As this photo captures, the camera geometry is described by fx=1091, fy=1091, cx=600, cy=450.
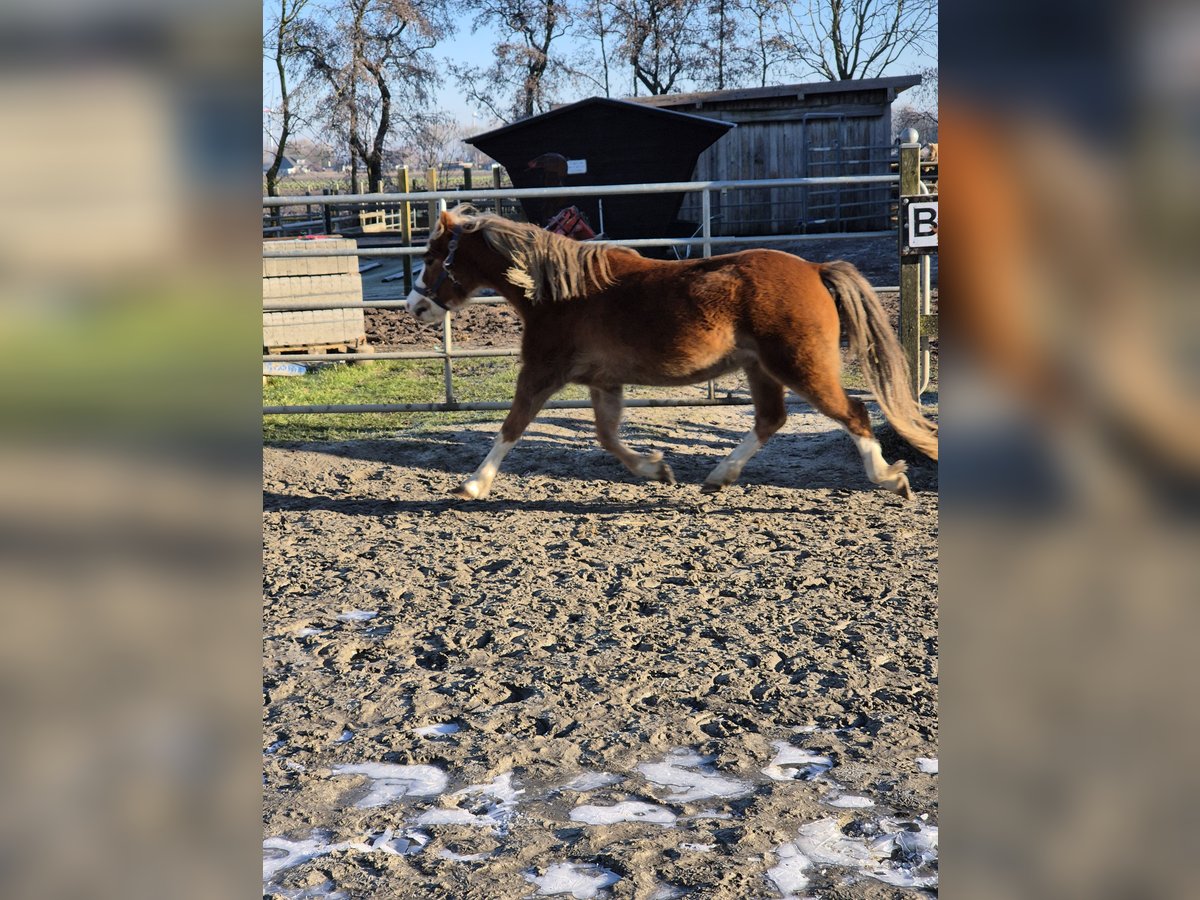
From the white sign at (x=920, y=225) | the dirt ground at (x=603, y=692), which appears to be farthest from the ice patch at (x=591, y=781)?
the white sign at (x=920, y=225)

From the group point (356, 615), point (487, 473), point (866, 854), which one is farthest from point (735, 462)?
point (866, 854)

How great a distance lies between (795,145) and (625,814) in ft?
64.3

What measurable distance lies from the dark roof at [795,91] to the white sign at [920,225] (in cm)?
1477

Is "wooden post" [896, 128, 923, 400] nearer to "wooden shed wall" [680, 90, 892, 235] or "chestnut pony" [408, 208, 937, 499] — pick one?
"chestnut pony" [408, 208, 937, 499]

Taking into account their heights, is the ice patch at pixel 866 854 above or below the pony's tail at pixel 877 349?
below

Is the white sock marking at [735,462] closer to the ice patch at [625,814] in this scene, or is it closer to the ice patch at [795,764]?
the ice patch at [795,764]

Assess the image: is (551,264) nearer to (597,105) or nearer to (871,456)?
(871,456)

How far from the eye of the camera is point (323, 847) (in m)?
2.32

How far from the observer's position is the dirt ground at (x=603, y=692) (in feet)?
7.45

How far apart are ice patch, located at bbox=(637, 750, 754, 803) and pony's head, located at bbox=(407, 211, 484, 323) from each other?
11.3 ft

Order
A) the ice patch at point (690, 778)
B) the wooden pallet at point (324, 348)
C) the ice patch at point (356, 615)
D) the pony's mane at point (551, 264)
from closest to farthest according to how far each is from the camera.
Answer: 1. the ice patch at point (690, 778)
2. the ice patch at point (356, 615)
3. the pony's mane at point (551, 264)
4. the wooden pallet at point (324, 348)
